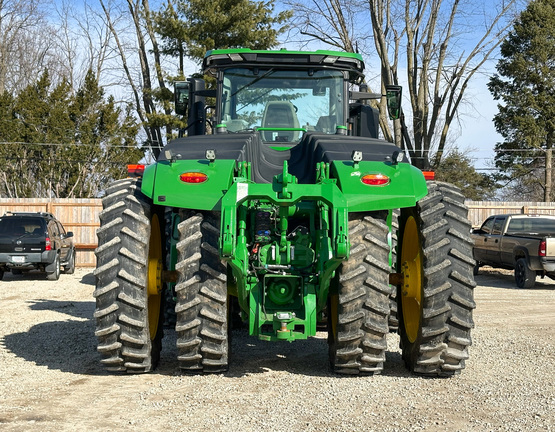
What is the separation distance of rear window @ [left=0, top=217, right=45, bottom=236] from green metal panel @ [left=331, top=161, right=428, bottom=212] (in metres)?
14.0

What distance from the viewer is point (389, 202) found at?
19.0 feet

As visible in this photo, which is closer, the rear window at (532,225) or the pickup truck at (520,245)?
the pickup truck at (520,245)

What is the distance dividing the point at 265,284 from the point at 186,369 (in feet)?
3.44

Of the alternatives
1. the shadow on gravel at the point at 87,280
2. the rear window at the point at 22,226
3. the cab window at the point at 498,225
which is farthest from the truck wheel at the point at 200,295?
the cab window at the point at 498,225

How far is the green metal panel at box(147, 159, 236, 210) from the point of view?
5797mm

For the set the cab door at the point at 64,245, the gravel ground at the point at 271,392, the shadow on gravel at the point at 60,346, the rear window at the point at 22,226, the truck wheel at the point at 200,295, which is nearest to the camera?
the gravel ground at the point at 271,392

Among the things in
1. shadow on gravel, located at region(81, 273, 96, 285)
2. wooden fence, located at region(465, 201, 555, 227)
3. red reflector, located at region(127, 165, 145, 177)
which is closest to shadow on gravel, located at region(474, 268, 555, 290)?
wooden fence, located at region(465, 201, 555, 227)

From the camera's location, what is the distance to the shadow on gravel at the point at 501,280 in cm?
1700

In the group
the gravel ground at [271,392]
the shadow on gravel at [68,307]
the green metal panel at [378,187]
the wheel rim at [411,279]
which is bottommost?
the shadow on gravel at [68,307]

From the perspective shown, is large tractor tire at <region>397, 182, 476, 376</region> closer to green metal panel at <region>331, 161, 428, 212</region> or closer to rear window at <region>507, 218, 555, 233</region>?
green metal panel at <region>331, 161, 428, 212</region>

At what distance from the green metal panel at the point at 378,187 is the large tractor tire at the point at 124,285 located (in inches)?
67.6

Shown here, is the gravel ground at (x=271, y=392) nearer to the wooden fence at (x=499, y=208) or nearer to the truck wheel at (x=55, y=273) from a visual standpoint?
the truck wheel at (x=55, y=273)

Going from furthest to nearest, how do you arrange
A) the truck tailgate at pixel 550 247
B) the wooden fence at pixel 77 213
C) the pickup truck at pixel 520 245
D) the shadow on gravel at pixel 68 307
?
the wooden fence at pixel 77 213 → the pickup truck at pixel 520 245 → the truck tailgate at pixel 550 247 → the shadow on gravel at pixel 68 307

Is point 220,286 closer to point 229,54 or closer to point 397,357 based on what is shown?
point 397,357
